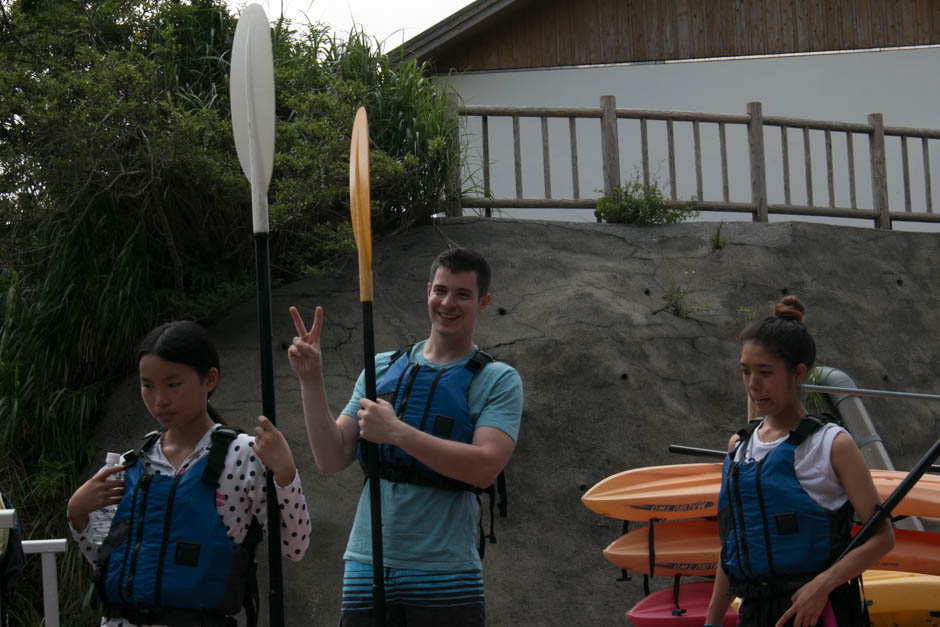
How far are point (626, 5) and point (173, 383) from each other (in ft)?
33.5

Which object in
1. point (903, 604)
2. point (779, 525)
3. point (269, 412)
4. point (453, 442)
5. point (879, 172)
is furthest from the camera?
point (879, 172)

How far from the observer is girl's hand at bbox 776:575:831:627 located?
2338mm

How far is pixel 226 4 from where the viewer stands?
746cm

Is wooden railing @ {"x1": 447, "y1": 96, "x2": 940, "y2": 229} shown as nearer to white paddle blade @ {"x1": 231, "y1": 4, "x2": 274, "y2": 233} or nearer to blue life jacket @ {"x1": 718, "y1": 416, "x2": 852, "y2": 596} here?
white paddle blade @ {"x1": 231, "y1": 4, "x2": 274, "y2": 233}

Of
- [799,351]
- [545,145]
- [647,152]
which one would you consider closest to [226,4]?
[545,145]

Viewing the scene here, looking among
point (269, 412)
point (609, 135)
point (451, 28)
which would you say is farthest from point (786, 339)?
point (451, 28)

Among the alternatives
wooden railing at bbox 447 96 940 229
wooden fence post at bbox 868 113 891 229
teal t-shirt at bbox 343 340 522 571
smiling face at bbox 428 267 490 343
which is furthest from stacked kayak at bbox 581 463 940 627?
wooden fence post at bbox 868 113 891 229

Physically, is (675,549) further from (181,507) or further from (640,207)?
(640,207)

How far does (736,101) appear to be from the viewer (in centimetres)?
1109

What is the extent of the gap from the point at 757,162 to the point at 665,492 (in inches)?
225

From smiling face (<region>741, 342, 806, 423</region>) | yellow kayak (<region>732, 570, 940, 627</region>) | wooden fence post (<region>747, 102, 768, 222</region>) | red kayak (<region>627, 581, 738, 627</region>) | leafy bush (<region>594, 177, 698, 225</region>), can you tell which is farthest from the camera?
wooden fence post (<region>747, 102, 768, 222</region>)

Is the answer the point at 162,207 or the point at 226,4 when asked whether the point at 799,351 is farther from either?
the point at 226,4

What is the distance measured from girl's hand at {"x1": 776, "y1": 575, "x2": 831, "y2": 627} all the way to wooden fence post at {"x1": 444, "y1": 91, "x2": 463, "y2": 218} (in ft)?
19.3

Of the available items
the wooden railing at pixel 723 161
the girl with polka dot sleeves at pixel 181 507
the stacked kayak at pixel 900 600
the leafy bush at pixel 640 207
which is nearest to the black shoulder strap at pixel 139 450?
the girl with polka dot sleeves at pixel 181 507
